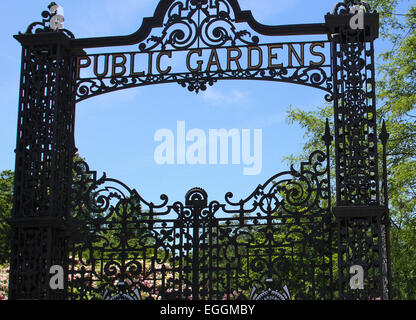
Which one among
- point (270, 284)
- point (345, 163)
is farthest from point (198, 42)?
point (270, 284)

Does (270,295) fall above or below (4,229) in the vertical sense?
below

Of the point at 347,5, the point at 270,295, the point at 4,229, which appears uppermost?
the point at 347,5

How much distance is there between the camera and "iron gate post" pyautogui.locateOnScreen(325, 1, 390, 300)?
24.7ft

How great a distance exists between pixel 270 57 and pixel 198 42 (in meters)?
1.05

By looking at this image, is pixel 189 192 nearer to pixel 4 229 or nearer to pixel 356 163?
pixel 356 163

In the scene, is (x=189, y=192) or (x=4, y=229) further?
(x=4, y=229)

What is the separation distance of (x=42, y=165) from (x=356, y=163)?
169 inches

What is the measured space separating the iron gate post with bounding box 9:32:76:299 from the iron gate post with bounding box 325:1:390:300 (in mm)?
3747

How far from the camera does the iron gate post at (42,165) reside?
812 cm

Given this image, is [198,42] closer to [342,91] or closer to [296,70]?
[296,70]

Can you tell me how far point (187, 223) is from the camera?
323 inches

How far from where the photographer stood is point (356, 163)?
7844 millimetres

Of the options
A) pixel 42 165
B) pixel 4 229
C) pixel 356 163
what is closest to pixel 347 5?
pixel 356 163
